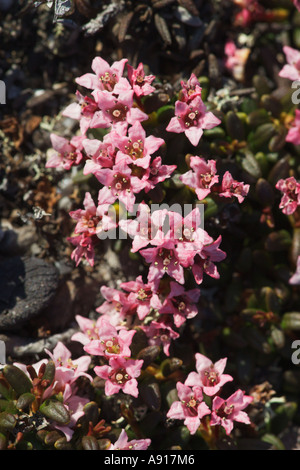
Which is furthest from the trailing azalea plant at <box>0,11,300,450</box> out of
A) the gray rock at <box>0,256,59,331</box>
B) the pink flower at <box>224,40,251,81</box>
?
the pink flower at <box>224,40,251,81</box>

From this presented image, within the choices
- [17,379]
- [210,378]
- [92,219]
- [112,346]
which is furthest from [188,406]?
[92,219]

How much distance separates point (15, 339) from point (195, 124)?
1857 mm

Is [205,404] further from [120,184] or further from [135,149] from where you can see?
[135,149]

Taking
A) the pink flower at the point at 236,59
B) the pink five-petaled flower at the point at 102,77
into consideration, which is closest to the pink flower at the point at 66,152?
the pink five-petaled flower at the point at 102,77

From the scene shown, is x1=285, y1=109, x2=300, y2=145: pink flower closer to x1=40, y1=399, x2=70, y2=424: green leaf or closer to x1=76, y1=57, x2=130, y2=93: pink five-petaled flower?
x1=76, y1=57, x2=130, y2=93: pink five-petaled flower

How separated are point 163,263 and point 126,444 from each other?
109 cm

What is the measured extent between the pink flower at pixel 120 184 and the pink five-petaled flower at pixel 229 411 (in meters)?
1.25

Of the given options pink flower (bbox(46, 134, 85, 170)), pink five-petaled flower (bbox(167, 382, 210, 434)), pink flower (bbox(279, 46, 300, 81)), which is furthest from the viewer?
pink flower (bbox(279, 46, 300, 81))

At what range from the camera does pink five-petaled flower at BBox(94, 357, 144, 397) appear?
284 centimetres

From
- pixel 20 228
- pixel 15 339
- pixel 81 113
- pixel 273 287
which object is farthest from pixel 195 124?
pixel 15 339

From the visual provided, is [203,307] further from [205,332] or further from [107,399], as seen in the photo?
[107,399]

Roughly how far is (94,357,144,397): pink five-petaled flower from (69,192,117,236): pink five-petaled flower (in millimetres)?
781

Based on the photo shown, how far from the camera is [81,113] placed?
3146 millimetres

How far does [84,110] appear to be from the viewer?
10.0ft
